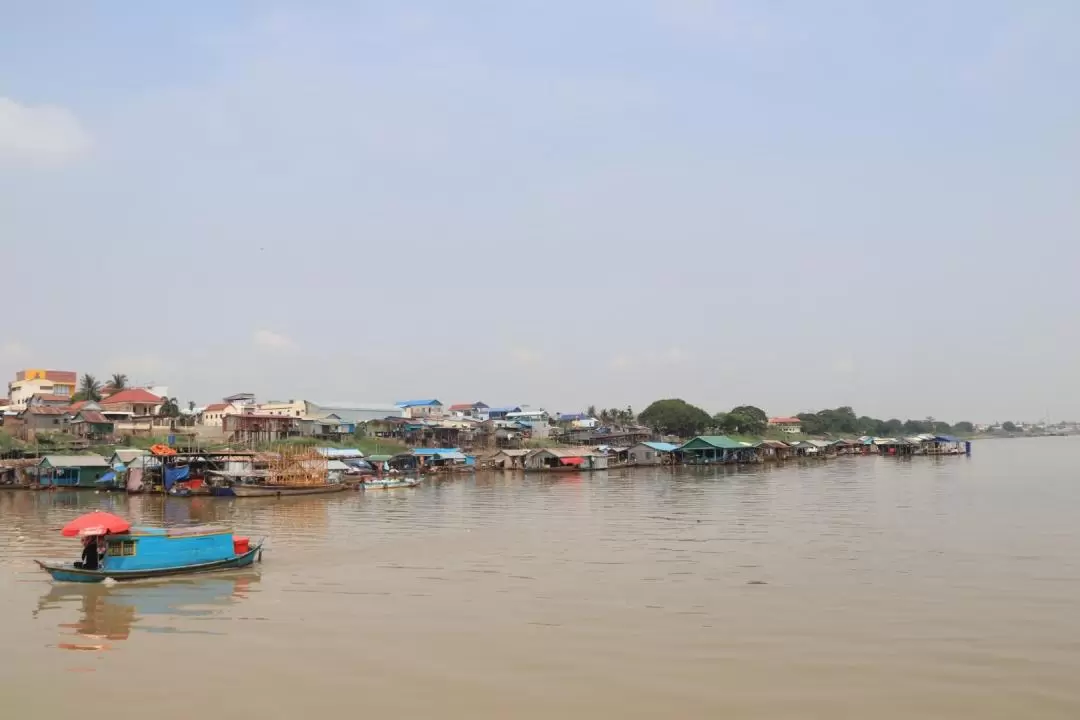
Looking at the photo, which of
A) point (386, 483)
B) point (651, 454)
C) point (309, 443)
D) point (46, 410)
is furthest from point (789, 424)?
point (46, 410)

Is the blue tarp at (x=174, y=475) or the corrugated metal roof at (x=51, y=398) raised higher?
the corrugated metal roof at (x=51, y=398)

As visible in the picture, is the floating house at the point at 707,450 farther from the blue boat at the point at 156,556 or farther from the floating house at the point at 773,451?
the blue boat at the point at 156,556

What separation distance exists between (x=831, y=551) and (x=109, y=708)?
15.6 m

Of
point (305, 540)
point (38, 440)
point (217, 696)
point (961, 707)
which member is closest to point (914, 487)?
point (305, 540)

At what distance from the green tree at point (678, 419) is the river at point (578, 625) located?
63.5 meters

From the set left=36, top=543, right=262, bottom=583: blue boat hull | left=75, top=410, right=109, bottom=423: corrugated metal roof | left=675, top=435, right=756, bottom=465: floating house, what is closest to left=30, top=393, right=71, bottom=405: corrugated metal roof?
left=75, top=410, right=109, bottom=423: corrugated metal roof

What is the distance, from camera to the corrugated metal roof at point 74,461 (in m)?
42.4

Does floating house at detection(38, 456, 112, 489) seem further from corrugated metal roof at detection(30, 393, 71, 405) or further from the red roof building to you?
corrugated metal roof at detection(30, 393, 71, 405)

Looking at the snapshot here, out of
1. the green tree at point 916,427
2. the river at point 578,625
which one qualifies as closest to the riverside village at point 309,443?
the river at point 578,625

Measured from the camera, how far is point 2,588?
608 inches

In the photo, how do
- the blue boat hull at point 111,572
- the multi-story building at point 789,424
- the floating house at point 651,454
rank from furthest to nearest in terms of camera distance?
1. the multi-story building at point 789,424
2. the floating house at point 651,454
3. the blue boat hull at point 111,572

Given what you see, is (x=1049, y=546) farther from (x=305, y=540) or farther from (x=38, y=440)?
(x=38, y=440)

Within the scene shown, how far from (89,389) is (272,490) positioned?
42.2 metres

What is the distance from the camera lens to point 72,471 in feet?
143
